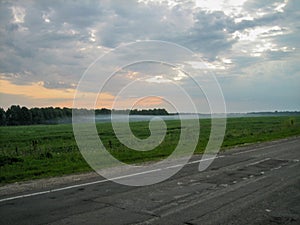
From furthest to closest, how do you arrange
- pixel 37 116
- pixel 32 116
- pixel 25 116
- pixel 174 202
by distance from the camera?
1. pixel 37 116
2. pixel 32 116
3. pixel 25 116
4. pixel 174 202

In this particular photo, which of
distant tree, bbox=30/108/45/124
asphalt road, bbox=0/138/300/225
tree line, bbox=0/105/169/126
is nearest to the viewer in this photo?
asphalt road, bbox=0/138/300/225

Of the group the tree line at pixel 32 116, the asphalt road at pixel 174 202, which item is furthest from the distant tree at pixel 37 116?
the asphalt road at pixel 174 202

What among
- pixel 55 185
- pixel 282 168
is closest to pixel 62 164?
pixel 55 185

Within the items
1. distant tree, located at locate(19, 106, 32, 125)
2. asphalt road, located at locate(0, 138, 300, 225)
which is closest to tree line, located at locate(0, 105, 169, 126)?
distant tree, located at locate(19, 106, 32, 125)

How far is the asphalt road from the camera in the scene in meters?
5.60

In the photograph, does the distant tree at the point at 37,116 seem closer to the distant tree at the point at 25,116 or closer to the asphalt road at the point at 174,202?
the distant tree at the point at 25,116

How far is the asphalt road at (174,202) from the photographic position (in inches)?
221

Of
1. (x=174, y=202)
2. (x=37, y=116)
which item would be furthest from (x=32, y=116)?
(x=174, y=202)

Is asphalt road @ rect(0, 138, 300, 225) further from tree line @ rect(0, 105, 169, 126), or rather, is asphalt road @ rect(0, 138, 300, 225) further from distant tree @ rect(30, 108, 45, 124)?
distant tree @ rect(30, 108, 45, 124)

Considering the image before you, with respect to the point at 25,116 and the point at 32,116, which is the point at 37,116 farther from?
the point at 25,116

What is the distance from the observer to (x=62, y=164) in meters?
13.3

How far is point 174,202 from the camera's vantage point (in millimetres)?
6582

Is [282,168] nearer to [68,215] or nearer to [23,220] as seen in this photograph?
[68,215]

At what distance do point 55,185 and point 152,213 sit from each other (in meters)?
3.95
